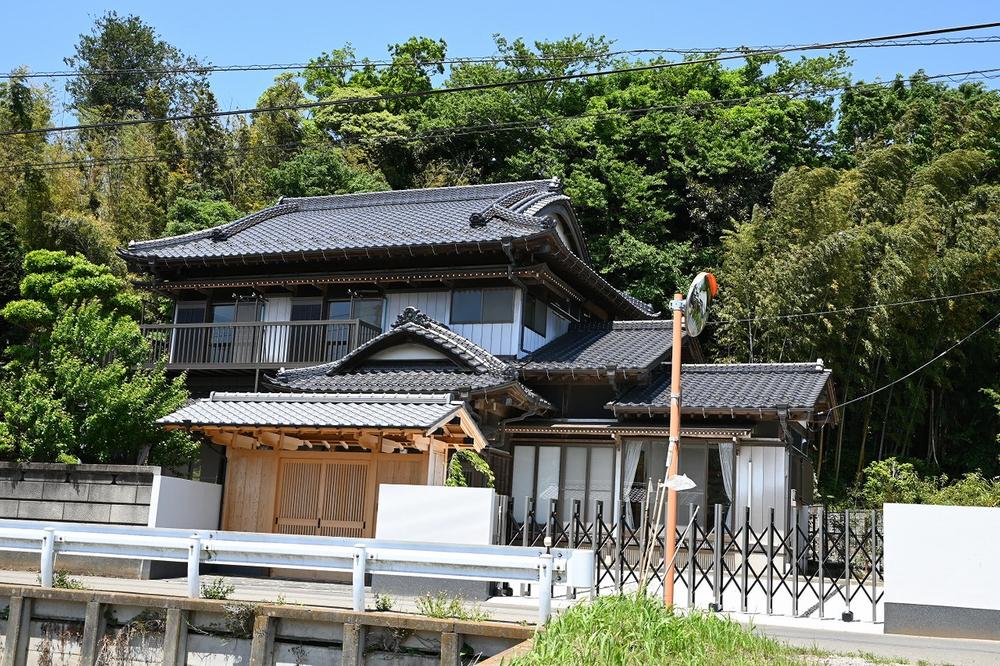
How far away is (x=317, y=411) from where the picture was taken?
48.3ft

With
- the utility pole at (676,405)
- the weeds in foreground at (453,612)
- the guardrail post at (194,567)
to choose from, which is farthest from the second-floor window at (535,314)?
the weeds in foreground at (453,612)

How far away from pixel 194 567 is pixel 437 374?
8.95 meters

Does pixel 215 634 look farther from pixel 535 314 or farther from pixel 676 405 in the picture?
pixel 535 314

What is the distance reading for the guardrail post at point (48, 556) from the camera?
975cm

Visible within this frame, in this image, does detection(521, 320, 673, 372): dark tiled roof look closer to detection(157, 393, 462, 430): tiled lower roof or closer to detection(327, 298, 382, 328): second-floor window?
detection(327, 298, 382, 328): second-floor window

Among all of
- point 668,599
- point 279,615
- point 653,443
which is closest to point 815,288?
point 653,443

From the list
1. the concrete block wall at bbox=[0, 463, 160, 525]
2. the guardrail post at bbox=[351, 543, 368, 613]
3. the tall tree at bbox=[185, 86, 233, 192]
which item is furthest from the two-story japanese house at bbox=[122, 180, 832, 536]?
the tall tree at bbox=[185, 86, 233, 192]

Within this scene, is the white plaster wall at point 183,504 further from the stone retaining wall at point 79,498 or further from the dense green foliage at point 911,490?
the dense green foliage at point 911,490

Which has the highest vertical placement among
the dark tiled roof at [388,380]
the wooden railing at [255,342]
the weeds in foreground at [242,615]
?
the wooden railing at [255,342]

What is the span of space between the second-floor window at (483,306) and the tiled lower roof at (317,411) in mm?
5478

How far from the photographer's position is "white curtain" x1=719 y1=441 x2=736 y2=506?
57.9 feet

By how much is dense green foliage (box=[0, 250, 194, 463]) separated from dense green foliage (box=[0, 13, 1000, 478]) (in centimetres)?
577

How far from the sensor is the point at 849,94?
3534 cm

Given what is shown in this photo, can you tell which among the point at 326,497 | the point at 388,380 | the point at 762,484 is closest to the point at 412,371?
the point at 388,380
